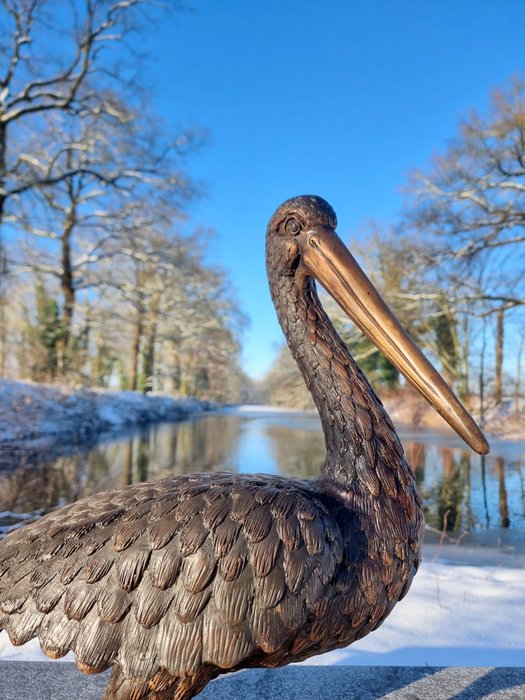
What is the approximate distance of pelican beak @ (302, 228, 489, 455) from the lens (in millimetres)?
1365

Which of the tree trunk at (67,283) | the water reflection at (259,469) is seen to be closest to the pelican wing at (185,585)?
the water reflection at (259,469)

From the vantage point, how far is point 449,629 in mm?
2689

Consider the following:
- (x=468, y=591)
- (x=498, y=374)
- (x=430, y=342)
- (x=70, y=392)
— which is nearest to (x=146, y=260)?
(x=70, y=392)

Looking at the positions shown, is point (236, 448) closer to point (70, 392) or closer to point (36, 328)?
point (70, 392)

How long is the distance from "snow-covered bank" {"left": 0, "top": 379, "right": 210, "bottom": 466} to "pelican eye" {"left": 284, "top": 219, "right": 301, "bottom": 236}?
555 centimetres

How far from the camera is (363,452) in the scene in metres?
1.46

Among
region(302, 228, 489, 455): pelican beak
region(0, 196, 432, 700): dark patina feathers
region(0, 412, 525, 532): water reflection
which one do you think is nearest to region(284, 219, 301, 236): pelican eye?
region(302, 228, 489, 455): pelican beak

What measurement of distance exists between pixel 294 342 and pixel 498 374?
1376 cm

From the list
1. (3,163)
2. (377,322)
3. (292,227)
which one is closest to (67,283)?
(3,163)

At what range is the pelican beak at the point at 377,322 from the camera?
137 centimetres

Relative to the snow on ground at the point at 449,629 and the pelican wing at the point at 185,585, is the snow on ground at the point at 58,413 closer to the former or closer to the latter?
the snow on ground at the point at 449,629

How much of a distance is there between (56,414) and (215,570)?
9.68 metres

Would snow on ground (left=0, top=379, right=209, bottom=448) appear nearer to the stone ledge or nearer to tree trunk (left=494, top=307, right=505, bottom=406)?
the stone ledge

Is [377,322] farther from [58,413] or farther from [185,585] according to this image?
[58,413]
